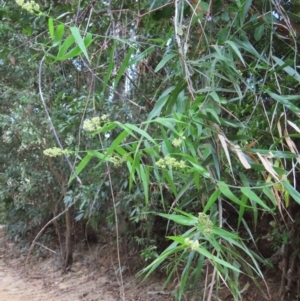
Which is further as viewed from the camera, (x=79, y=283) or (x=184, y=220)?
(x=79, y=283)

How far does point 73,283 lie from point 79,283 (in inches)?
2.7

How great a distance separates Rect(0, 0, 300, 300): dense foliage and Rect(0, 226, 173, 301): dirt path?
7.5 inches

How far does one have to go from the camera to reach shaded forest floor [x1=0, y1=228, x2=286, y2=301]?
9.33ft

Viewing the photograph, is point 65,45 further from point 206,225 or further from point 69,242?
point 69,242

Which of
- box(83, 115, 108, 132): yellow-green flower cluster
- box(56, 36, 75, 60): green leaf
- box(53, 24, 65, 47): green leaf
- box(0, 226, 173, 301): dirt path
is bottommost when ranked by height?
box(0, 226, 173, 301): dirt path

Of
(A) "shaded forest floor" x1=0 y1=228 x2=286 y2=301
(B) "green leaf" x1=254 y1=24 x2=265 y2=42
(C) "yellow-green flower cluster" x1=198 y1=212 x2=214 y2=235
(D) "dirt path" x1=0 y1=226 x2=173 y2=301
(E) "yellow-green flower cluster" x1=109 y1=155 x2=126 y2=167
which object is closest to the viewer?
(C) "yellow-green flower cluster" x1=198 y1=212 x2=214 y2=235

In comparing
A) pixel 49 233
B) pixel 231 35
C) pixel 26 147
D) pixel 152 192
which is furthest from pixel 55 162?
pixel 231 35

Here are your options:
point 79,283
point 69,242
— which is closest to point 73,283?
point 79,283

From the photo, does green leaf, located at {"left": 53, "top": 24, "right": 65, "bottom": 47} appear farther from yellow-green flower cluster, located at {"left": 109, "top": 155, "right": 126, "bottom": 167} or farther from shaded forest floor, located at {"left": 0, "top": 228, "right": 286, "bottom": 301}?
shaded forest floor, located at {"left": 0, "top": 228, "right": 286, "bottom": 301}

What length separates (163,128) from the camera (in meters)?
0.92

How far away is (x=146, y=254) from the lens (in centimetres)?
266

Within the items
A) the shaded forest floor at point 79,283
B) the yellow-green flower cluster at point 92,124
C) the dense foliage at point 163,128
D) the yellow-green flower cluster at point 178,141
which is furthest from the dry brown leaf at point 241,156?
the shaded forest floor at point 79,283

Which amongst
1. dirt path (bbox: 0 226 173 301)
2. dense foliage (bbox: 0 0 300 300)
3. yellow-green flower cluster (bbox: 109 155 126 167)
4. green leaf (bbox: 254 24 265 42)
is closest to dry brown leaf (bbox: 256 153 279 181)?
dense foliage (bbox: 0 0 300 300)

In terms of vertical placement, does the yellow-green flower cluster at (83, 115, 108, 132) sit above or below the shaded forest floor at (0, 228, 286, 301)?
above
